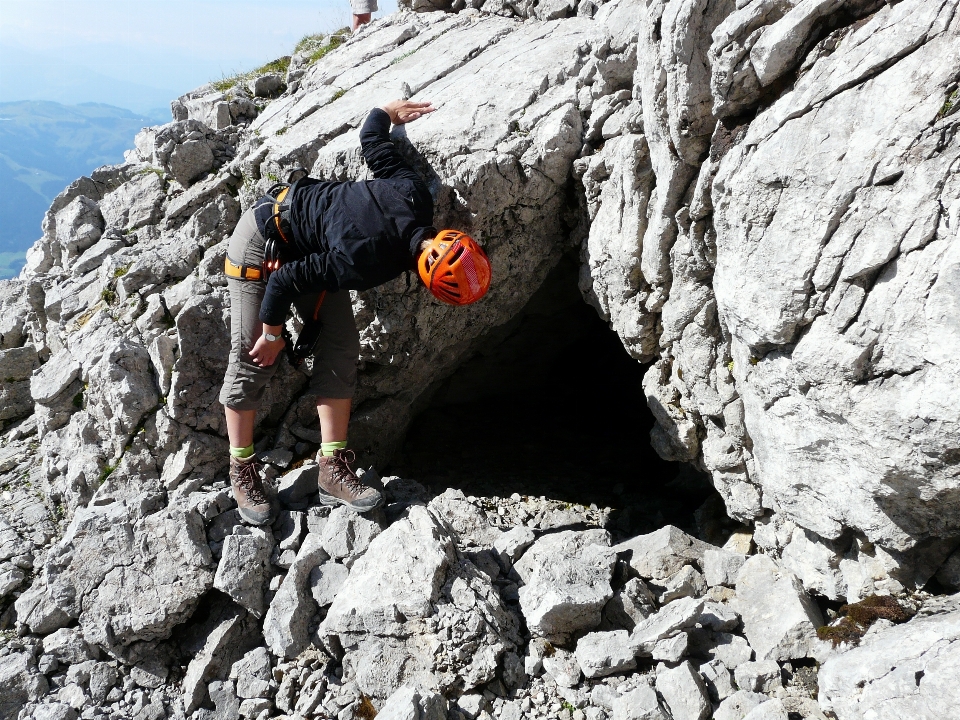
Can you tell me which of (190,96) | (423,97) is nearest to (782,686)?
(423,97)

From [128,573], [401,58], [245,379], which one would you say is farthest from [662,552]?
[401,58]

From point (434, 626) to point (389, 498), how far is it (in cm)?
215

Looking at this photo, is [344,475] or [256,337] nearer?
[256,337]

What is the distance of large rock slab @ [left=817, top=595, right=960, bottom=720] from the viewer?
12.4ft

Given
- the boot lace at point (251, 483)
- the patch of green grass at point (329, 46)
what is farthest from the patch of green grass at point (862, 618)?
the patch of green grass at point (329, 46)

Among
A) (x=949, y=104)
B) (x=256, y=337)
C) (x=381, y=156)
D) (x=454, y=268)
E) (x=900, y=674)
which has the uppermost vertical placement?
(x=949, y=104)

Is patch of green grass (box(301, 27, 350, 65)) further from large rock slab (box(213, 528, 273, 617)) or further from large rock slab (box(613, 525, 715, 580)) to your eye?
large rock slab (box(613, 525, 715, 580))

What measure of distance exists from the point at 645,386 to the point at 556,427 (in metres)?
4.13

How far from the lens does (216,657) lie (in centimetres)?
588

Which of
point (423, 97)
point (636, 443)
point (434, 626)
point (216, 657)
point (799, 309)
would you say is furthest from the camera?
point (636, 443)

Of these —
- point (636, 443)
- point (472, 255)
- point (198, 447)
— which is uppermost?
point (472, 255)

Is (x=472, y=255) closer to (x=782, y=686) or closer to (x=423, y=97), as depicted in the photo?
(x=423, y=97)

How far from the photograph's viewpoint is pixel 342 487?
21.7ft

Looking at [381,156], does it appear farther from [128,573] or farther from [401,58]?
[128,573]
